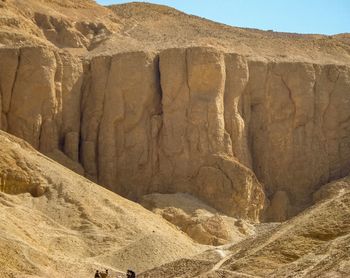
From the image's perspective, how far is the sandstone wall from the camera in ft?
154

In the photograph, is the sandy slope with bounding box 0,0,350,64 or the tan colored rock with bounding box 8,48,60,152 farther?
the sandy slope with bounding box 0,0,350,64

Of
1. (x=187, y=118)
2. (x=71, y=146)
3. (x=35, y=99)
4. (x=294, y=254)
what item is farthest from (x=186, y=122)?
(x=294, y=254)

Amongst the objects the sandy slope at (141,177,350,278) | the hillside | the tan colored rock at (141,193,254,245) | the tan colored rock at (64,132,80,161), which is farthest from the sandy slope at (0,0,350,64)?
the sandy slope at (141,177,350,278)

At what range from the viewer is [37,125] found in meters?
46.3

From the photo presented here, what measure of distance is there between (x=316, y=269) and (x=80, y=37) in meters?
36.0

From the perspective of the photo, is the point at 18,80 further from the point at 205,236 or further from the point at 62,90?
the point at 205,236

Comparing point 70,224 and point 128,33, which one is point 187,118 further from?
point 70,224

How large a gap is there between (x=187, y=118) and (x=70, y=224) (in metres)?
13.1

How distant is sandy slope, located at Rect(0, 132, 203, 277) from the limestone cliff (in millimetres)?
6501

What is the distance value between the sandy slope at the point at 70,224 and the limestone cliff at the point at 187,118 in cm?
650

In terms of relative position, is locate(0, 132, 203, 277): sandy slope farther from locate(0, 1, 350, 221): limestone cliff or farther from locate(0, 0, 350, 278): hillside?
locate(0, 1, 350, 221): limestone cliff

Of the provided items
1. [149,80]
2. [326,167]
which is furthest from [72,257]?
[326,167]

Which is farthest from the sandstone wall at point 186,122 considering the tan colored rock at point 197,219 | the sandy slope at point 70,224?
the sandy slope at point 70,224

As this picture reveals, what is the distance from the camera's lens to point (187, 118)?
48.7 metres
